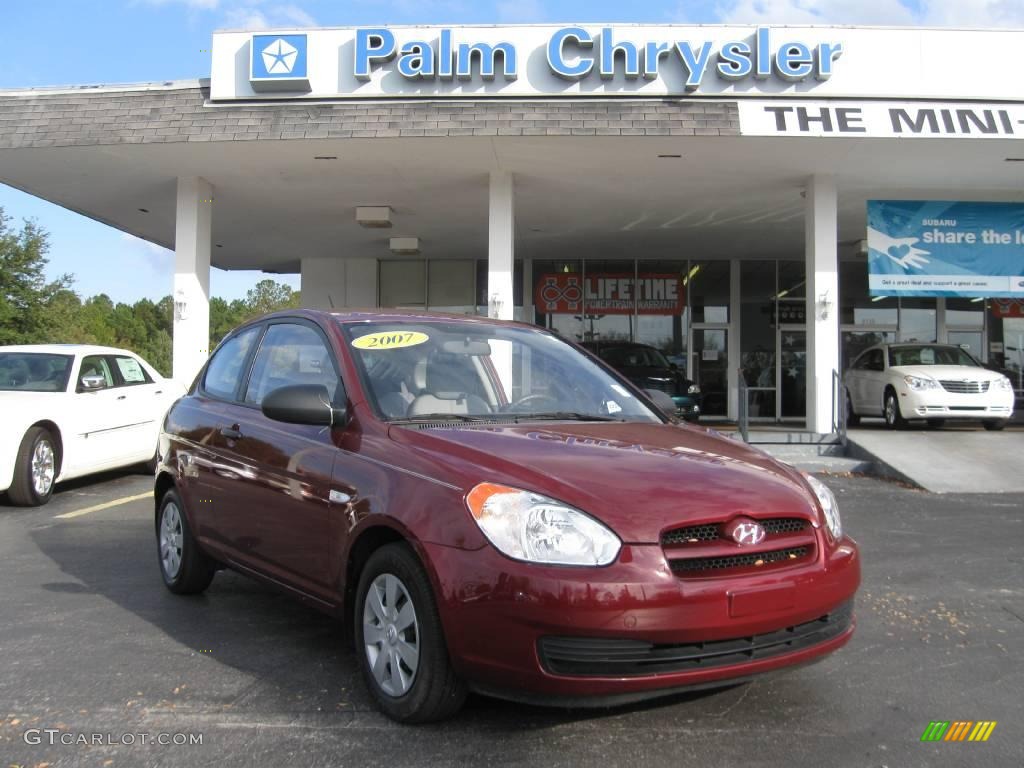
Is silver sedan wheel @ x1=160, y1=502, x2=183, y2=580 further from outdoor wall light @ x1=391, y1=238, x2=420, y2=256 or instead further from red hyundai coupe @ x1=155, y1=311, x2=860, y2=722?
outdoor wall light @ x1=391, y1=238, x2=420, y2=256

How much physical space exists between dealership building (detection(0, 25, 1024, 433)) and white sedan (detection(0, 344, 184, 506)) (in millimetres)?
3208

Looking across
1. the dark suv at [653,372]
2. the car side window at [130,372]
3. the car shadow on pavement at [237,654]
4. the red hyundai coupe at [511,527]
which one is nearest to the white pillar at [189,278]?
the car side window at [130,372]

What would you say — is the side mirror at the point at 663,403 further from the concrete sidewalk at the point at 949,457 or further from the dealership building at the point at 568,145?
the dealership building at the point at 568,145

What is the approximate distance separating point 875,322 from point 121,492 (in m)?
16.8

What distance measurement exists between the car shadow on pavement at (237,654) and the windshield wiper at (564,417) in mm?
1219

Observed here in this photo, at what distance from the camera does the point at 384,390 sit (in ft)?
12.5

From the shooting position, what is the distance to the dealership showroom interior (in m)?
2.96

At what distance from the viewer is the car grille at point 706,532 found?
2871 millimetres

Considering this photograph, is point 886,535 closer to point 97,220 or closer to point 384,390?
point 384,390

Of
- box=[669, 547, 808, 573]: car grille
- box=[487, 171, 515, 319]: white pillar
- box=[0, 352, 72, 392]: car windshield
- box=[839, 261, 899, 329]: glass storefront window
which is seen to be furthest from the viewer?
box=[839, 261, 899, 329]: glass storefront window

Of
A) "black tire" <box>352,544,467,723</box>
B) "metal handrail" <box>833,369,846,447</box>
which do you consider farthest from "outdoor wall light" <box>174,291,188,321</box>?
"black tire" <box>352,544,467,723</box>

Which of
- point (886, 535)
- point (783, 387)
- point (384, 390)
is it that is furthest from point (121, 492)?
point (783, 387)

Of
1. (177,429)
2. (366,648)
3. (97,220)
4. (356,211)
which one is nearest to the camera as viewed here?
(366,648)

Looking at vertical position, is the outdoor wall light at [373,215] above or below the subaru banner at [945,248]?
above
